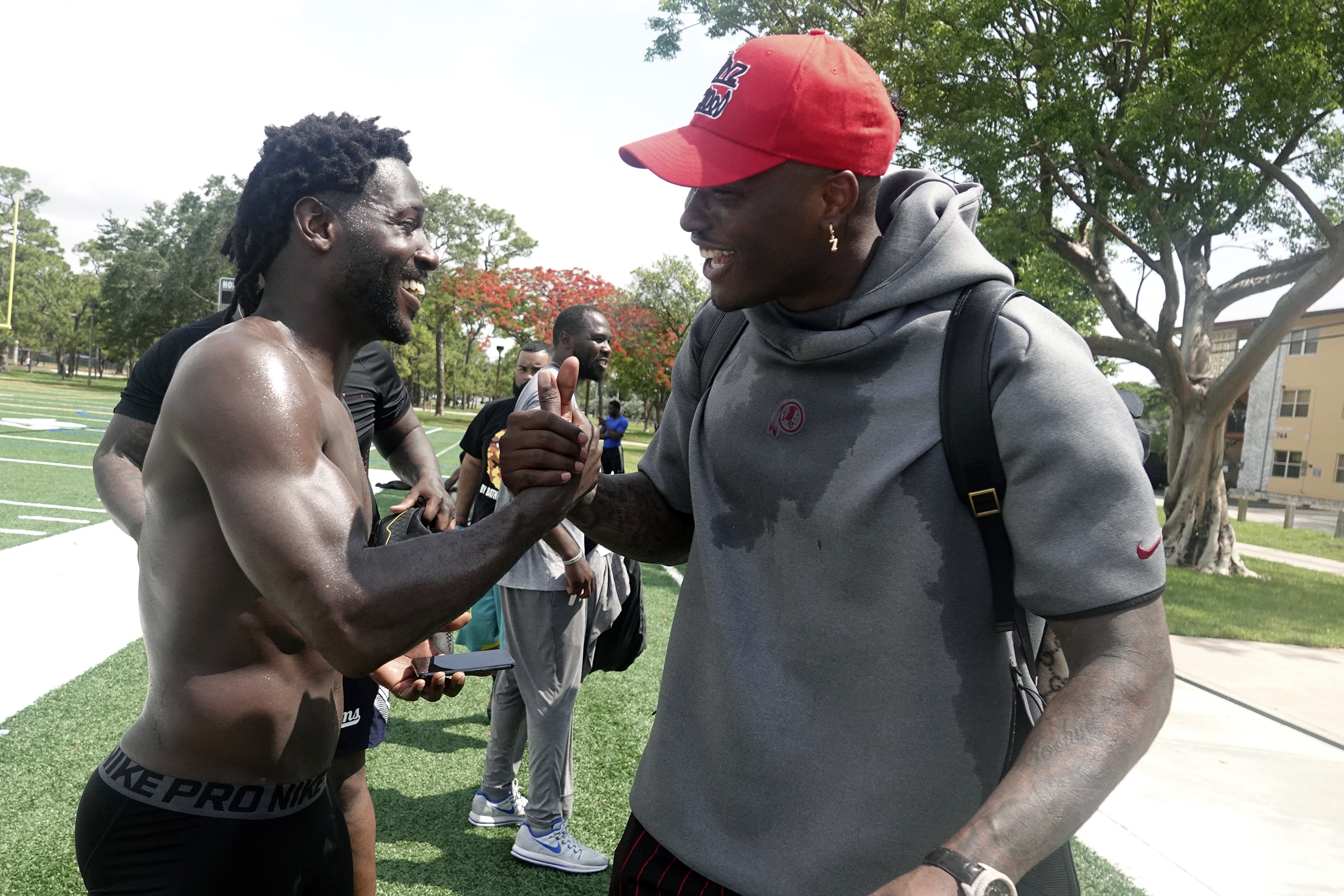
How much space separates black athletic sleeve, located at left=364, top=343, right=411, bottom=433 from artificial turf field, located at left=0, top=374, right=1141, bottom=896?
1.81 metres

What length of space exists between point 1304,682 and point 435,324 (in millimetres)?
45618

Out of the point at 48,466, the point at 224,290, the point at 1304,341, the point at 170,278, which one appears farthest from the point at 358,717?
the point at 170,278

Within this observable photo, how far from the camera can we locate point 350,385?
3682 mm

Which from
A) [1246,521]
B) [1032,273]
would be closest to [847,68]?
[1032,273]

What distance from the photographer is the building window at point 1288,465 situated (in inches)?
1642

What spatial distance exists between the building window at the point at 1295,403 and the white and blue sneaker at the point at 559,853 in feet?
154

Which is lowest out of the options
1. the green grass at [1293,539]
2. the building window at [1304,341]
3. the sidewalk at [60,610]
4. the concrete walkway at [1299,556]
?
the green grass at [1293,539]

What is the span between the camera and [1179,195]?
1184 centimetres

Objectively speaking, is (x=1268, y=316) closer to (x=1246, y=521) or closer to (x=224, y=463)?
(x=224, y=463)

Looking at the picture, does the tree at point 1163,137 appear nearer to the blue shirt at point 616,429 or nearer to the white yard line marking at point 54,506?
the blue shirt at point 616,429

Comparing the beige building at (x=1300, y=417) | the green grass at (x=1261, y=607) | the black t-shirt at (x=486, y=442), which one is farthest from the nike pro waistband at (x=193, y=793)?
the beige building at (x=1300, y=417)

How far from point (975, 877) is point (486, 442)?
3.94 metres

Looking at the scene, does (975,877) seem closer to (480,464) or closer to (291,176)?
(291,176)

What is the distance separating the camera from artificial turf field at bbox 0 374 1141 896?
12.5 feet
